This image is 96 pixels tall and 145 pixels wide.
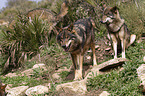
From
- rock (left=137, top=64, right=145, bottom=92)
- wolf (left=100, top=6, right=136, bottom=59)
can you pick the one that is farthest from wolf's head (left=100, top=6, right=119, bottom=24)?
rock (left=137, top=64, right=145, bottom=92)

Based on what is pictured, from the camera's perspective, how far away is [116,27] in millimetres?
6000

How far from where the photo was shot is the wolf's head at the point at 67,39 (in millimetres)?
4901

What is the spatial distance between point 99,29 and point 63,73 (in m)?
3.90

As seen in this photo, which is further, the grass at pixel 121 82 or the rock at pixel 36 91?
the rock at pixel 36 91

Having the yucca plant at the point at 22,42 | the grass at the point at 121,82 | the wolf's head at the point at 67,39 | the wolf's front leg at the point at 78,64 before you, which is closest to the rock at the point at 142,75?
the grass at the point at 121,82

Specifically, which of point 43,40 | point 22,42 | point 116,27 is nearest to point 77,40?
point 116,27

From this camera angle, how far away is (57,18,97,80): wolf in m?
4.94

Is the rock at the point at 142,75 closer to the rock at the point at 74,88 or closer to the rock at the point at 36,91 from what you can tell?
the rock at the point at 74,88

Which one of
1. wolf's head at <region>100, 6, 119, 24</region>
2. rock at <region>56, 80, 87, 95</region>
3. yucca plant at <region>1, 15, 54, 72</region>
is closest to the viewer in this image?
rock at <region>56, 80, 87, 95</region>

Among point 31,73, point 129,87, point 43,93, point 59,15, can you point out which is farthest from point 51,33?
point 129,87

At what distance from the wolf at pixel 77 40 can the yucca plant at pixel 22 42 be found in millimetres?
3816

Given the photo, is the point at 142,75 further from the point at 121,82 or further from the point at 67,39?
the point at 67,39

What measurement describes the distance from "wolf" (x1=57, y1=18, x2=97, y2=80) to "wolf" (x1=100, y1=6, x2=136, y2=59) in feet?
2.09

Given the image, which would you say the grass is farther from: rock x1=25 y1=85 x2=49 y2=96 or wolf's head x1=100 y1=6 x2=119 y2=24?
wolf's head x1=100 y1=6 x2=119 y2=24
